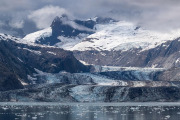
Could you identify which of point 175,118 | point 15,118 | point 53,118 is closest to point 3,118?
point 15,118

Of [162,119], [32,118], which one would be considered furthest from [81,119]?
[162,119]

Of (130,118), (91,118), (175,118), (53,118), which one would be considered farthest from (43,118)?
(175,118)

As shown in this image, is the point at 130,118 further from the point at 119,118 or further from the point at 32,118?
the point at 32,118

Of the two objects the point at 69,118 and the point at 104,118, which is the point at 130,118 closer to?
the point at 104,118

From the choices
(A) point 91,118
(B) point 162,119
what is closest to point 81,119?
(A) point 91,118

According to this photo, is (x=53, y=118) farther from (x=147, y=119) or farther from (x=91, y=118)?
(x=147, y=119)

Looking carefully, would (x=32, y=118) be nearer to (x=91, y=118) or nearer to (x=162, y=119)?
(x=91, y=118)
